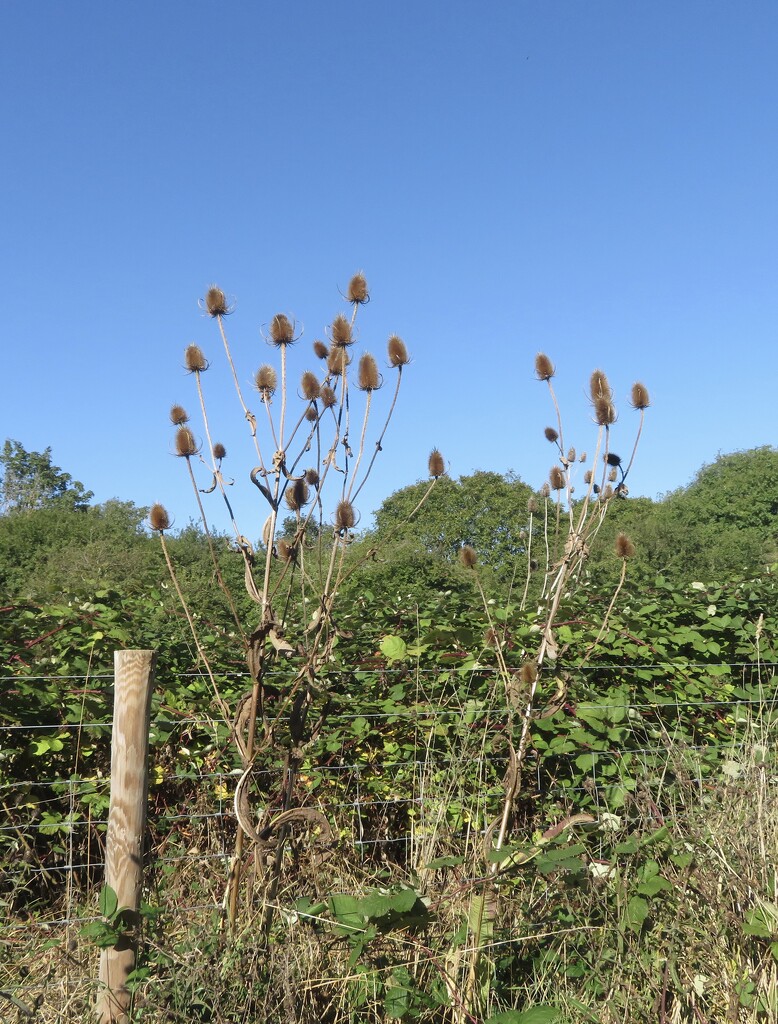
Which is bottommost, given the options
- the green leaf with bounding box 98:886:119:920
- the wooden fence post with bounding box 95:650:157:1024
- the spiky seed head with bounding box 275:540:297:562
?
the green leaf with bounding box 98:886:119:920

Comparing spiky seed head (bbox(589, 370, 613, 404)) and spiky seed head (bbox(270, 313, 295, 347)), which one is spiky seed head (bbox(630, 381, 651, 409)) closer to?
spiky seed head (bbox(589, 370, 613, 404))

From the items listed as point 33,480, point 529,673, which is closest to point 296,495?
point 529,673

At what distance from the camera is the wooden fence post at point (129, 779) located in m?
2.65

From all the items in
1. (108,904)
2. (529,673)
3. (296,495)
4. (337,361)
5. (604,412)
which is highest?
(337,361)

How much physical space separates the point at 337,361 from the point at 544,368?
1025 millimetres

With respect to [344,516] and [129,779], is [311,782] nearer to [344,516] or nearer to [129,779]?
[129,779]

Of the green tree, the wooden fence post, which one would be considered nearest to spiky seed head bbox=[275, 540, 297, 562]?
the wooden fence post

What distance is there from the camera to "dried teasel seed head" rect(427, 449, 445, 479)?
3.45 meters

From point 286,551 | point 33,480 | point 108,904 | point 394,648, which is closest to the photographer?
point 108,904

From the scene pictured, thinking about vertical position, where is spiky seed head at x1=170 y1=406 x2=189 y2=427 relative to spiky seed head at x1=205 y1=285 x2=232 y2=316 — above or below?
below

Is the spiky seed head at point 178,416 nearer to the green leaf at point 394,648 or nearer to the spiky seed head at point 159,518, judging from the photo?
the spiky seed head at point 159,518

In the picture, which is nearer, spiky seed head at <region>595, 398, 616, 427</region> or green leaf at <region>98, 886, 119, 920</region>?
green leaf at <region>98, 886, 119, 920</region>

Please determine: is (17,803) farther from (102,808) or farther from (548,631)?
(548,631)

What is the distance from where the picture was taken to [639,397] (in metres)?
3.74
